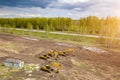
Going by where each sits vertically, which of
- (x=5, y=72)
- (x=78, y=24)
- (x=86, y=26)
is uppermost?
(x=78, y=24)

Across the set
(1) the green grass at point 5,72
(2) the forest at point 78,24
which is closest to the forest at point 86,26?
(2) the forest at point 78,24

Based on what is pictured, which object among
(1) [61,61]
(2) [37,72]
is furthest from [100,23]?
(2) [37,72]

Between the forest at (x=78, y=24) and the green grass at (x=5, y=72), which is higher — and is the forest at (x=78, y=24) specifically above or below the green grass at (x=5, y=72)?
above

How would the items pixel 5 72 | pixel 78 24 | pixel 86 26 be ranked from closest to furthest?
pixel 5 72
pixel 86 26
pixel 78 24

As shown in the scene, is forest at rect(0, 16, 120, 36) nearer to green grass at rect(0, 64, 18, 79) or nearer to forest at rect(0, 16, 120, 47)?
forest at rect(0, 16, 120, 47)

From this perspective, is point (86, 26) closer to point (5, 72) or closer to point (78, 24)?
point (78, 24)

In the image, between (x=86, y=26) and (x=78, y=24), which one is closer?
(x=86, y=26)

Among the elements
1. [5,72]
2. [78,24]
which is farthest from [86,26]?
[5,72]

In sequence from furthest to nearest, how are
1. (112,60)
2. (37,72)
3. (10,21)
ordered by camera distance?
(10,21) → (112,60) → (37,72)

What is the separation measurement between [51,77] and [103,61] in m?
7.24

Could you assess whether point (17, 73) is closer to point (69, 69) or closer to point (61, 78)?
point (61, 78)

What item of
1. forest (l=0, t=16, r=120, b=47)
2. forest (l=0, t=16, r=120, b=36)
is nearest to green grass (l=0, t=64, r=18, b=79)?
forest (l=0, t=16, r=120, b=47)

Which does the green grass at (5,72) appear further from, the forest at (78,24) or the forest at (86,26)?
the forest at (78,24)

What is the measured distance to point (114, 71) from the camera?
530 inches
